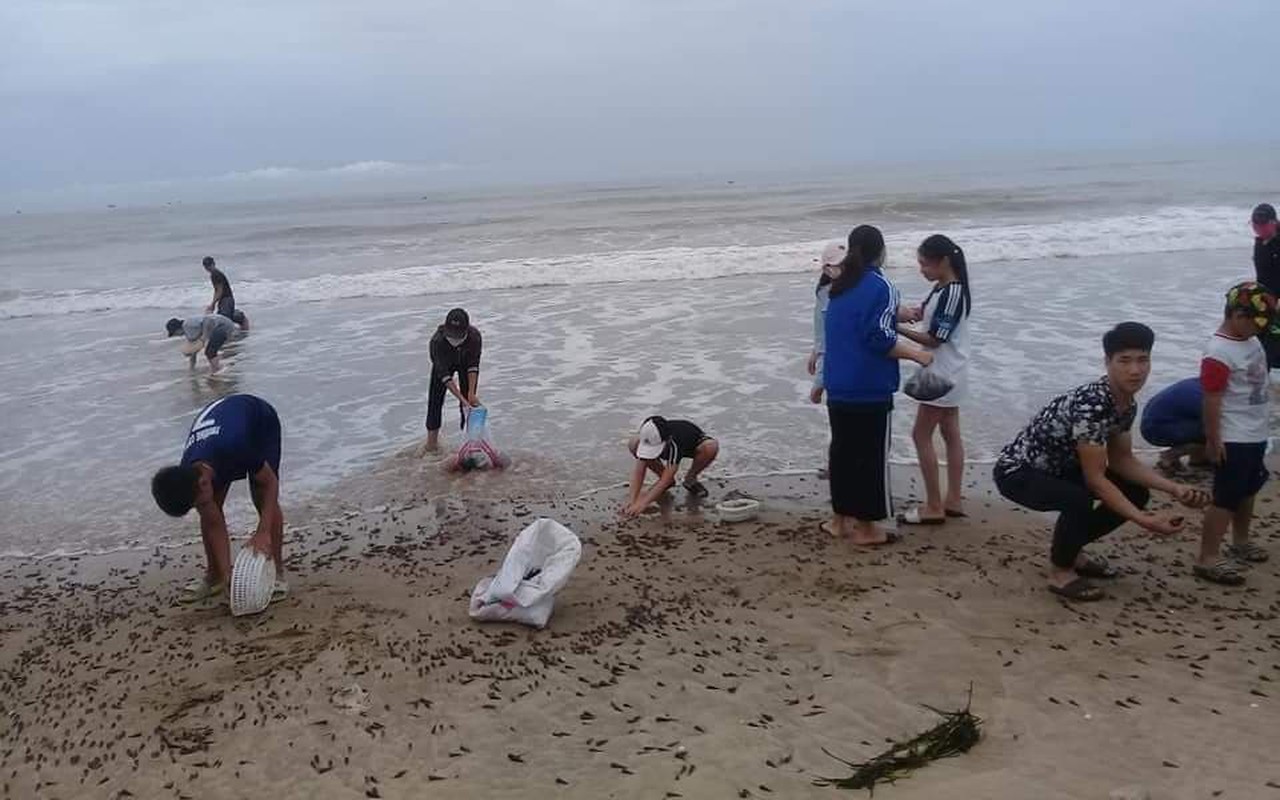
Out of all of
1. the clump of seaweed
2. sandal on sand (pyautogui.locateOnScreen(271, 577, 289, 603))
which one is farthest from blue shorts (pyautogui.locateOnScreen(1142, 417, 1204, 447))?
sandal on sand (pyautogui.locateOnScreen(271, 577, 289, 603))

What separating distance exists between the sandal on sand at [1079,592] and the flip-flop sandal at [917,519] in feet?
3.99

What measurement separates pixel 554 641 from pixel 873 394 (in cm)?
232

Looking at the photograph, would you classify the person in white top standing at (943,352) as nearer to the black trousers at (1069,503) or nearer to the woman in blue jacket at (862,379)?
the woman in blue jacket at (862,379)

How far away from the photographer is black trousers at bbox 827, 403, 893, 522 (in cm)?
564

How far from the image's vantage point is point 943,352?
583cm

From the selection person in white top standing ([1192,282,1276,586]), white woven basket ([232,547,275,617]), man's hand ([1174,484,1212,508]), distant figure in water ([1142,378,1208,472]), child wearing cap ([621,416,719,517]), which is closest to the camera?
man's hand ([1174,484,1212,508])

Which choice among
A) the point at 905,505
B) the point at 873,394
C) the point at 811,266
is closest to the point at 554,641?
the point at 873,394

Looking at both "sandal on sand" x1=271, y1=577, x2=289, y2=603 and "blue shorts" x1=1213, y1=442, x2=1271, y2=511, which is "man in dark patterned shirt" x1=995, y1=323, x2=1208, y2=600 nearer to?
"blue shorts" x1=1213, y1=442, x2=1271, y2=511

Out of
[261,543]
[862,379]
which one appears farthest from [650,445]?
[261,543]

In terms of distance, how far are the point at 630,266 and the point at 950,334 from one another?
15.5 meters

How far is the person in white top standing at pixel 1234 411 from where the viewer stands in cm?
463

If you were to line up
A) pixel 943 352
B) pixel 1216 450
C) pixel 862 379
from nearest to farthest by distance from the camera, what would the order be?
1. pixel 1216 450
2. pixel 862 379
3. pixel 943 352

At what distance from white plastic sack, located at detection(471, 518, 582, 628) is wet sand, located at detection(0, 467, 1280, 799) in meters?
0.10

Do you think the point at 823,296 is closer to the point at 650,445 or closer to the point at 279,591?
the point at 650,445
